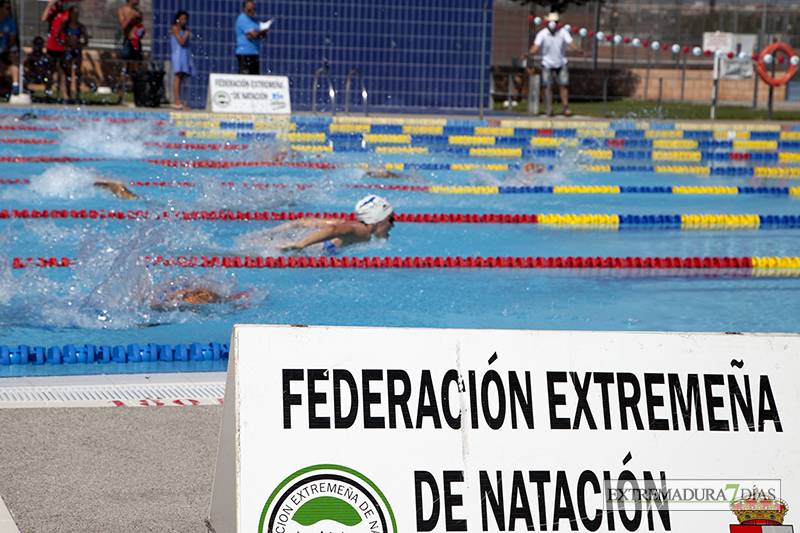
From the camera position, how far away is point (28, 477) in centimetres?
231

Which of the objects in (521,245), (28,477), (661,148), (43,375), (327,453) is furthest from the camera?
(661,148)

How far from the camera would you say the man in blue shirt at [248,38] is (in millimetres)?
13172

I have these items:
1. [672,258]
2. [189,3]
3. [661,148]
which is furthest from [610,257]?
[189,3]

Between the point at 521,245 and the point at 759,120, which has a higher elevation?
the point at 759,120

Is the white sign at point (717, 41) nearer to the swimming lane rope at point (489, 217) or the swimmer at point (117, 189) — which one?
the swimming lane rope at point (489, 217)

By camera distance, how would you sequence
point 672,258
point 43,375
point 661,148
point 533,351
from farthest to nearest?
point 661,148 < point 672,258 < point 43,375 < point 533,351

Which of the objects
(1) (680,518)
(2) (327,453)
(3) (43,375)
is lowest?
(3) (43,375)

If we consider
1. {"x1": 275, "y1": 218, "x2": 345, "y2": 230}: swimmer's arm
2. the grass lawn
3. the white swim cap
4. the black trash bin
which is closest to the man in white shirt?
the grass lawn

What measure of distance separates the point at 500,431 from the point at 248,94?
11.9 meters

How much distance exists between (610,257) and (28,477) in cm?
481

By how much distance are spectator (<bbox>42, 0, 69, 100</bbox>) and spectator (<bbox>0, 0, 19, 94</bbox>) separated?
0.46m

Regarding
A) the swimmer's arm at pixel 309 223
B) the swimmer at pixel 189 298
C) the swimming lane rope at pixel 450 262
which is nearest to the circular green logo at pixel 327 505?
the swimmer at pixel 189 298

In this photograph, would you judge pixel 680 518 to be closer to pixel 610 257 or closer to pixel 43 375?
pixel 43 375

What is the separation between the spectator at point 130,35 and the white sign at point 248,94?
1557mm
